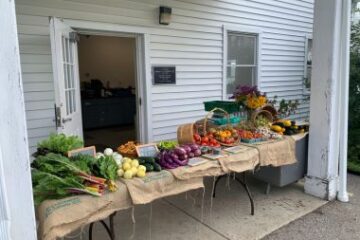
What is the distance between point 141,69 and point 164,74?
0.42 m

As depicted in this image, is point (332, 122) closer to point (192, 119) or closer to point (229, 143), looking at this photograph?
point (229, 143)

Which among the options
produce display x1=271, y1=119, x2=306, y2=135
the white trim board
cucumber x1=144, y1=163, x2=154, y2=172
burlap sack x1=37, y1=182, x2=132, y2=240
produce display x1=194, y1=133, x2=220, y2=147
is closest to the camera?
burlap sack x1=37, y1=182, x2=132, y2=240

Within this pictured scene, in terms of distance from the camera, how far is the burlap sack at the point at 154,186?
6.78ft

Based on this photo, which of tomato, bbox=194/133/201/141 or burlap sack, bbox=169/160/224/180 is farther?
tomato, bbox=194/133/201/141

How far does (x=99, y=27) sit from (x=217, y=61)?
8.02ft

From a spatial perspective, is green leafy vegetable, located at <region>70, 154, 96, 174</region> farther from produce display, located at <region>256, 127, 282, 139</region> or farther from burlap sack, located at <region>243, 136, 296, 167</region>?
produce display, located at <region>256, 127, 282, 139</region>

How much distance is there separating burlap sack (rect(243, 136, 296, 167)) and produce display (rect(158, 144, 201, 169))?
76 centimetres

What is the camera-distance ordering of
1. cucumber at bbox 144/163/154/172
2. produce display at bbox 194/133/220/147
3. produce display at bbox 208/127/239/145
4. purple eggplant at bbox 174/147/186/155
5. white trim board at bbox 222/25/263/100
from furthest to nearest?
white trim board at bbox 222/25/263/100 → produce display at bbox 208/127/239/145 → produce display at bbox 194/133/220/147 → purple eggplant at bbox 174/147/186/155 → cucumber at bbox 144/163/154/172

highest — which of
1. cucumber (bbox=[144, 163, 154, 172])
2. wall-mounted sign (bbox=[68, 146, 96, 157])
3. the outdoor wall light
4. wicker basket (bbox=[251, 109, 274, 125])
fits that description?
the outdoor wall light

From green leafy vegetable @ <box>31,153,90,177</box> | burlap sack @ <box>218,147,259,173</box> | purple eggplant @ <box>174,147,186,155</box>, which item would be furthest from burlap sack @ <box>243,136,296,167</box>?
green leafy vegetable @ <box>31,153,90,177</box>

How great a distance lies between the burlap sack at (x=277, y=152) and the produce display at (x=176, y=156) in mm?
757

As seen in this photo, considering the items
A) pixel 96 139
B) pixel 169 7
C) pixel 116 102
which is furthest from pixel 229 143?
pixel 116 102

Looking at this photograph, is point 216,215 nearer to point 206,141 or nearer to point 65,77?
point 206,141

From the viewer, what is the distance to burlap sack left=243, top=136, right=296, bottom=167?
9.92 ft
